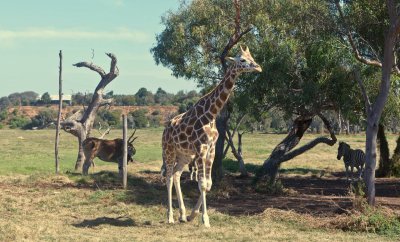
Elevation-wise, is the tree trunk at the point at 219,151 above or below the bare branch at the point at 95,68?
below

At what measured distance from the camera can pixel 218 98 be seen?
1358 cm

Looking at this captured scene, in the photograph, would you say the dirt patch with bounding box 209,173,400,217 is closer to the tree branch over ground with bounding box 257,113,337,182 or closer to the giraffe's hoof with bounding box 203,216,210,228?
the tree branch over ground with bounding box 257,113,337,182

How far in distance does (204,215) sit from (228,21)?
36.5 feet

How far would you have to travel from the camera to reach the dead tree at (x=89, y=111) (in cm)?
2319

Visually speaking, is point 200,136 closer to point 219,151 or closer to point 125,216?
point 125,216

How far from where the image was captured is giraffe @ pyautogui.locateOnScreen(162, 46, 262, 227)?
13.1m

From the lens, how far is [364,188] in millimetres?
14688

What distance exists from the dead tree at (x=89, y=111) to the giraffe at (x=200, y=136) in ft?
32.1

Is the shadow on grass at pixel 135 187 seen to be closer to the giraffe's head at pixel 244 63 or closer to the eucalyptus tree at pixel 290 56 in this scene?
the eucalyptus tree at pixel 290 56

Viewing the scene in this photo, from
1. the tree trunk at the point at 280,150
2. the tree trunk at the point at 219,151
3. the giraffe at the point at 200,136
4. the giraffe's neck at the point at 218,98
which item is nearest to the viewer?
the giraffe at the point at 200,136

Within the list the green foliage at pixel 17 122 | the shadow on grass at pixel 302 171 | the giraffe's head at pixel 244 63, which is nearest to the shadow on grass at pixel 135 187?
the giraffe's head at pixel 244 63

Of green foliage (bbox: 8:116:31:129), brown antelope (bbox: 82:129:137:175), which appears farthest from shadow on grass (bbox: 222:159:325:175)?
green foliage (bbox: 8:116:31:129)

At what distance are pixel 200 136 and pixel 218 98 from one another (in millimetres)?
1000

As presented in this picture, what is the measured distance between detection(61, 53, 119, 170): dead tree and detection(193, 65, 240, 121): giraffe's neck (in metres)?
10.3
